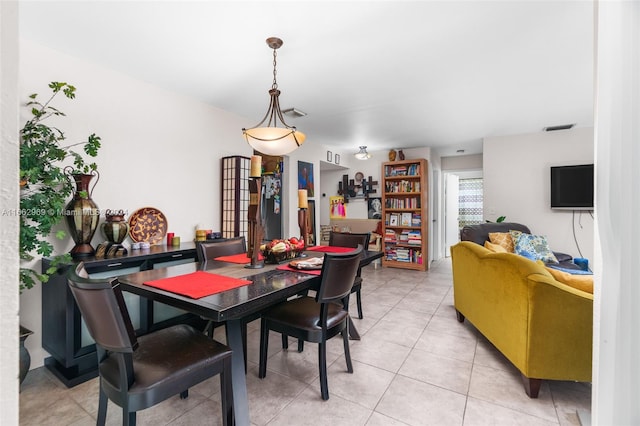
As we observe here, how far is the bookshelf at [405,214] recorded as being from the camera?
5.44 m

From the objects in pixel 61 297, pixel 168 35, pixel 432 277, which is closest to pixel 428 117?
pixel 432 277

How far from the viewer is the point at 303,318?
6.02 ft

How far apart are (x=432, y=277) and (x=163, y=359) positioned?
14.6ft

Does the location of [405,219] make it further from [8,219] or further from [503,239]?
[8,219]

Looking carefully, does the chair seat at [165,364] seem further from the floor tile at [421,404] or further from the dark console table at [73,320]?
the floor tile at [421,404]

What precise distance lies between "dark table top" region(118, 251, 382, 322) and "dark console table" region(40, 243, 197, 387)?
25.4 inches

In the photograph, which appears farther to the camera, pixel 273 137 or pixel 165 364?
pixel 273 137

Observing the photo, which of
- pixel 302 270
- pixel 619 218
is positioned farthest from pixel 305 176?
pixel 619 218

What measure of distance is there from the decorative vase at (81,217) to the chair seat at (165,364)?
118cm

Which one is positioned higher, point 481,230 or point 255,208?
point 255,208

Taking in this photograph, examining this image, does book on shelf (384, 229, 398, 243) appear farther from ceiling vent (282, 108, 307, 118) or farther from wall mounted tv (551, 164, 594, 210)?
ceiling vent (282, 108, 307, 118)

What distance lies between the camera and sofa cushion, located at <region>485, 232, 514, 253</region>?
3.92m

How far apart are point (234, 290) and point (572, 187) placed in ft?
17.5

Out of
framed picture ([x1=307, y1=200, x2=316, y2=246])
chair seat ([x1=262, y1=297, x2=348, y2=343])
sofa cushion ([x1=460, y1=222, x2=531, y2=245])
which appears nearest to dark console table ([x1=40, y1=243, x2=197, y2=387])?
chair seat ([x1=262, y1=297, x2=348, y2=343])
